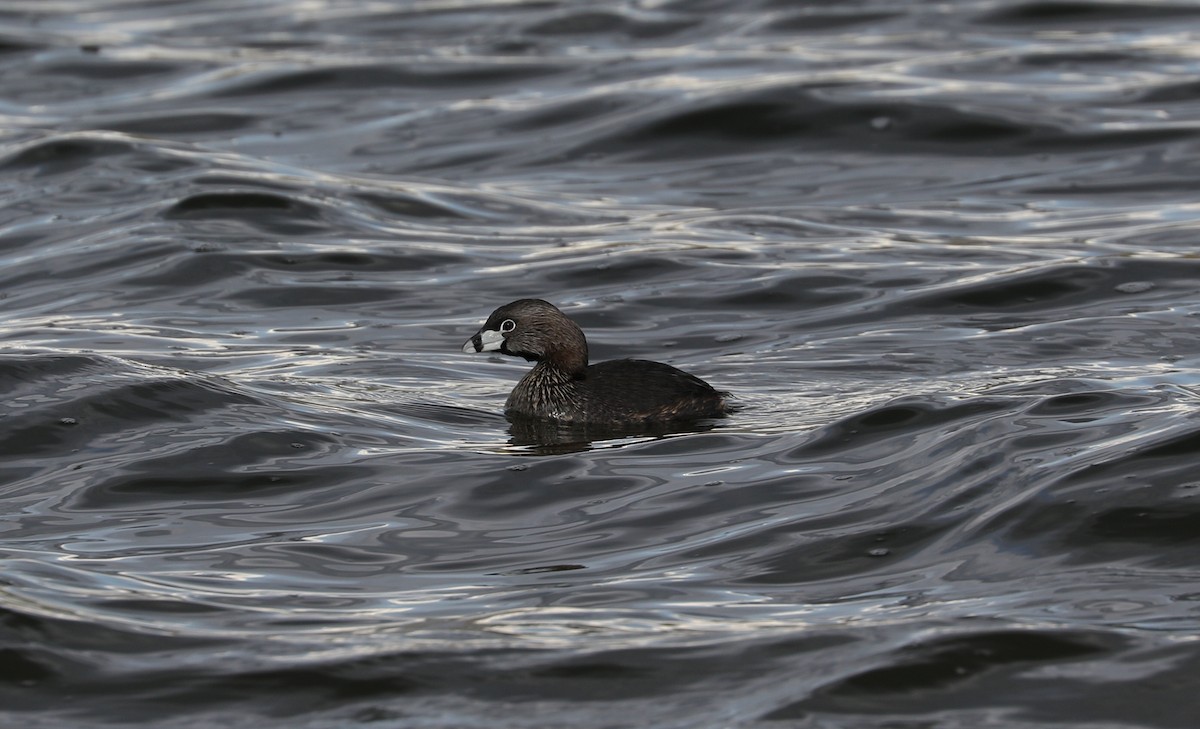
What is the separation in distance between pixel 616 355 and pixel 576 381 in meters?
1.59

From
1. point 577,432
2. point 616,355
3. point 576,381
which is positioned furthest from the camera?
point 616,355

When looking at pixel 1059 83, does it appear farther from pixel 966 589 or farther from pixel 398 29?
pixel 966 589

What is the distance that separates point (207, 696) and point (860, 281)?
7290mm

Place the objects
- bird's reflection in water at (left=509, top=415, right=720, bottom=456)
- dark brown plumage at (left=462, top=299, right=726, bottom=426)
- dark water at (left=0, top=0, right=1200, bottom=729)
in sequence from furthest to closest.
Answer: dark brown plumage at (left=462, top=299, right=726, bottom=426), bird's reflection in water at (left=509, top=415, right=720, bottom=456), dark water at (left=0, top=0, right=1200, bottom=729)

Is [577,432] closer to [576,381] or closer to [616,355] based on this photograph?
[576,381]

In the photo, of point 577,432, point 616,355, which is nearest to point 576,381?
point 577,432

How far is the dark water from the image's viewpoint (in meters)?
6.36

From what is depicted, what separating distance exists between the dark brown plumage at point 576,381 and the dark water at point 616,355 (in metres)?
0.21

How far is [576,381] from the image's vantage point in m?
10.2

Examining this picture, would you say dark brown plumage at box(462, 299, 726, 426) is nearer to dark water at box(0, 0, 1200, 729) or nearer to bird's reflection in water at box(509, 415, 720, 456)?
bird's reflection in water at box(509, 415, 720, 456)

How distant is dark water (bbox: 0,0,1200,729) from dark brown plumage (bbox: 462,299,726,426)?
8.4 inches

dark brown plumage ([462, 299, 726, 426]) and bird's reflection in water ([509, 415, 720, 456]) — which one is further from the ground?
dark brown plumage ([462, 299, 726, 426])

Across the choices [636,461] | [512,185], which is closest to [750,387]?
[636,461]

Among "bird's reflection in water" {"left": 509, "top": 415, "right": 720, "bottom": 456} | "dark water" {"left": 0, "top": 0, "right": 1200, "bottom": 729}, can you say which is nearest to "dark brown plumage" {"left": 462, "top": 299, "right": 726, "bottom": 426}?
"bird's reflection in water" {"left": 509, "top": 415, "right": 720, "bottom": 456}
